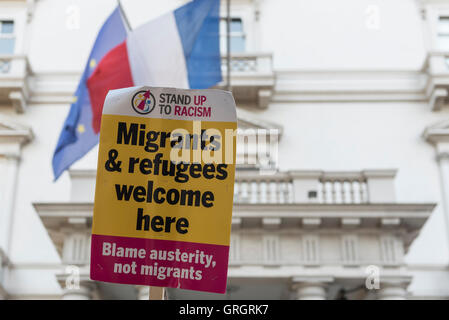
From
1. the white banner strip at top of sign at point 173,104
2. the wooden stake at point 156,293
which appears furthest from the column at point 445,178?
the wooden stake at point 156,293

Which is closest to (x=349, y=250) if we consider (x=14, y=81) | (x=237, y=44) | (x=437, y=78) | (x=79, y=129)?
(x=79, y=129)

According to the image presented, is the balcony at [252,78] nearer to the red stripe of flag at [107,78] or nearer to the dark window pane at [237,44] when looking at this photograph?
the dark window pane at [237,44]

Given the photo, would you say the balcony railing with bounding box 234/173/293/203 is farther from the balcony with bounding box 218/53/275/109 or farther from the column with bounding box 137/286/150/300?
the balcony with bounding box 218/53/275/109

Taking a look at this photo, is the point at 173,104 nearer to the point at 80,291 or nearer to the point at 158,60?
the point at 158,60

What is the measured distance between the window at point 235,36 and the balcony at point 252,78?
2.84 feet

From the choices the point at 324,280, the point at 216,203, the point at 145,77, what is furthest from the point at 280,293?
the point at 216,203

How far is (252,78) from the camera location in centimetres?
2025

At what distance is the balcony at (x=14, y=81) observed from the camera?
20078mm

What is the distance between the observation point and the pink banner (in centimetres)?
550

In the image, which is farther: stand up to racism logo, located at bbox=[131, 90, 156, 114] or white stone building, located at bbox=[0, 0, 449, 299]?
white stone building, located at bbox=[0, 0, 449, 299]

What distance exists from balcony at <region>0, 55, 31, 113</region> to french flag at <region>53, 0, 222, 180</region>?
598 cm

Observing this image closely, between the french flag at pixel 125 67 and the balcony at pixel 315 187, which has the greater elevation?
the french flag at pixel 125 67

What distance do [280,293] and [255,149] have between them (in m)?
5.35

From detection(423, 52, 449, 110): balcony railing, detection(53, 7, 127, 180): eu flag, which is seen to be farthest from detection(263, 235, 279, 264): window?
detection(423, 52, 449, 110): balcony railing
